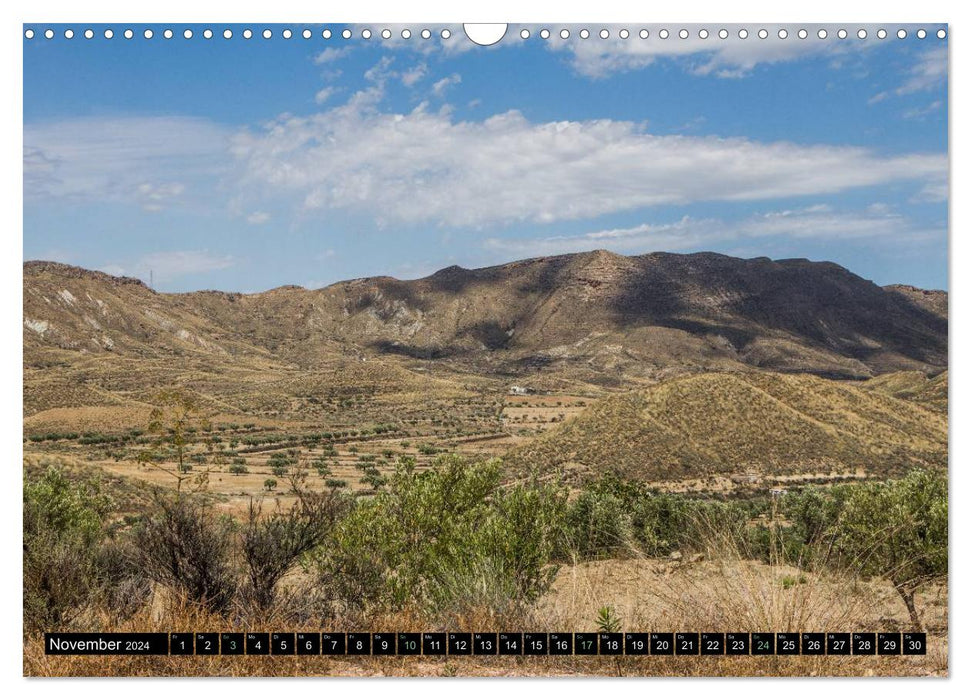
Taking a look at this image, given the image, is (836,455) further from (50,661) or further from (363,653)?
(50,661)

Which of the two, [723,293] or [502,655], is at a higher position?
[723,293]

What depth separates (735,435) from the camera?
656 inches

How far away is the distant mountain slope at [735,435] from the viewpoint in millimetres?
14516

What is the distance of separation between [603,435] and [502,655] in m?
11.2

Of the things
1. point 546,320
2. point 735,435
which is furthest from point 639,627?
point 546,320

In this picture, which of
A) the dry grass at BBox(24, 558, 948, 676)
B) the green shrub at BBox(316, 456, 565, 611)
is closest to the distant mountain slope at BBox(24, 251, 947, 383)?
the green shrub at BBox(316, 456, 565, 611)

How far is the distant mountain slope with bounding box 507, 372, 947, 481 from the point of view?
1452 centimetres

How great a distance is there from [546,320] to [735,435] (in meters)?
15.5

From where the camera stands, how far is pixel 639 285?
31078 millimetres

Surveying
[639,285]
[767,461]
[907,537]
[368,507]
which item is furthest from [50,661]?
[639,285]

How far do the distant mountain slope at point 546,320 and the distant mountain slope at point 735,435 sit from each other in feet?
5.72

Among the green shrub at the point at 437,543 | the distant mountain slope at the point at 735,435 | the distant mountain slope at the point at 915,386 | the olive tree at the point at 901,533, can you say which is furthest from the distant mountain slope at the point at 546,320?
the green shrub at the point at 437,543

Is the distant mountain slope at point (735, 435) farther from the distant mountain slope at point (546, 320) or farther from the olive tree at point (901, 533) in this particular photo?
the olive tree at point (901, 533)

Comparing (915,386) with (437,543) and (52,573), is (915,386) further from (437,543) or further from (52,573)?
(52,573)
